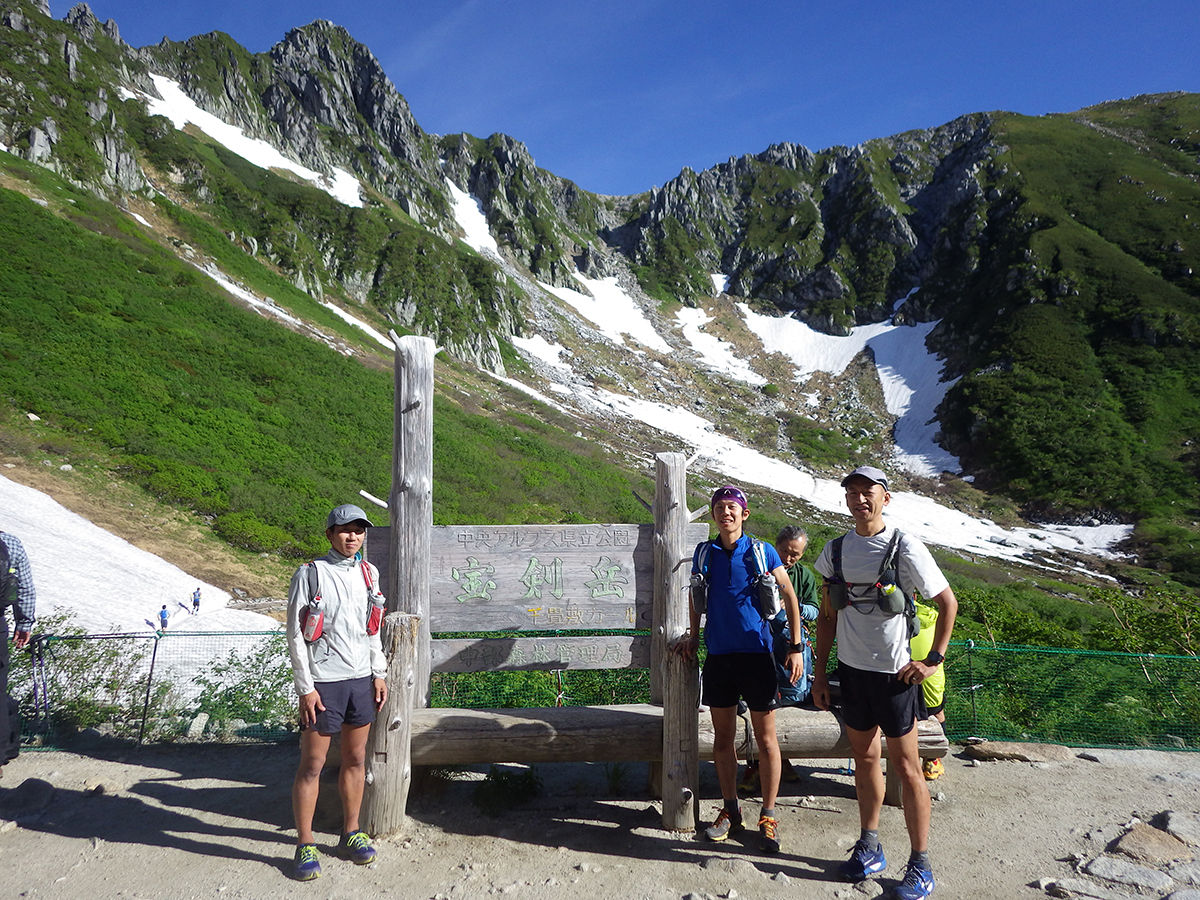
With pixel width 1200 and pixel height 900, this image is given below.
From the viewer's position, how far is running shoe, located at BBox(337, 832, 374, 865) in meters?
3.65

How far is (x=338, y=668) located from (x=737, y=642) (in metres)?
2.31

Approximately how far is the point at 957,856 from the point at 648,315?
323 feet

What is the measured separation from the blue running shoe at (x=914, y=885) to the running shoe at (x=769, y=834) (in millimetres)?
684

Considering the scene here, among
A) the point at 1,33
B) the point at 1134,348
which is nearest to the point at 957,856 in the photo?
the point at 1,33

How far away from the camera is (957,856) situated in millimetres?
3814

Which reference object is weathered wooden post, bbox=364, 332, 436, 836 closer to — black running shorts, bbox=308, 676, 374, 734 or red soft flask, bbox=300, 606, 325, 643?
black running shorts, bbox=308, 676, 374, 734

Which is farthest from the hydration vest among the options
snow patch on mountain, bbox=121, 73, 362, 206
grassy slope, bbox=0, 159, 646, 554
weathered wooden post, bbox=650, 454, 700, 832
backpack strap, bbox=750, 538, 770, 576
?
snow patch on mountain, bbox=121, 73, 362, 206

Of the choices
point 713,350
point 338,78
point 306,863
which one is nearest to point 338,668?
point 306,863

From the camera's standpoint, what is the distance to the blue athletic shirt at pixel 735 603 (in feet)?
12.2

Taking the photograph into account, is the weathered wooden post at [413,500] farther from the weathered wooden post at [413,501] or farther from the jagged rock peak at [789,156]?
the jagged rock peak at [789,156]

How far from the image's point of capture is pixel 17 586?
164 inches

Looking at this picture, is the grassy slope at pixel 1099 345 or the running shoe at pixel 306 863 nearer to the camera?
the running shoe at pixel 306 863

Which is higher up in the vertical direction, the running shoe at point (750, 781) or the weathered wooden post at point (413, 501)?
the weathered wooden post at point (413, 501)

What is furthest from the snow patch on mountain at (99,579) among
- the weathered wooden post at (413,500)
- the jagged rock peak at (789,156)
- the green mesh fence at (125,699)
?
the jagged rock peak at (789,156)
